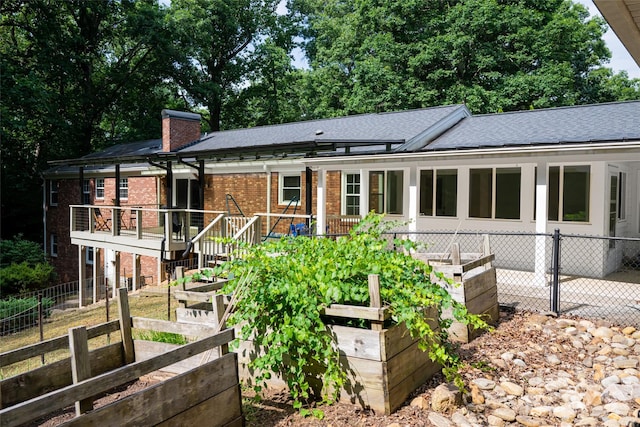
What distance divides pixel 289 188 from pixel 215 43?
20.8 m

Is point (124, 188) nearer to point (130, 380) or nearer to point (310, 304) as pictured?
point (310, 304)

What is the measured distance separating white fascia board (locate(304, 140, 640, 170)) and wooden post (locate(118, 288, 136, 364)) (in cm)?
773

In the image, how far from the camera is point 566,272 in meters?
10.9

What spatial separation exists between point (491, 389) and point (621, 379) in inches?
59.7

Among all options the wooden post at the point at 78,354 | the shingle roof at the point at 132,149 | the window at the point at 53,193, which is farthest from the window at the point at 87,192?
the wooden post at the point at 78,354

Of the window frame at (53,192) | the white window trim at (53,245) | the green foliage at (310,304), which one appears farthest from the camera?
the window frame at (53,192)

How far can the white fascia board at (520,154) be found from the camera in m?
8.57

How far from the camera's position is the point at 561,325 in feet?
23.0

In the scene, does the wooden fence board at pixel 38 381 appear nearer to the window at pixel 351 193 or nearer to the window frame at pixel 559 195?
the window frame at pixel 559 195

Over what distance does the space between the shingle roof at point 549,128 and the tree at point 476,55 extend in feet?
31.7

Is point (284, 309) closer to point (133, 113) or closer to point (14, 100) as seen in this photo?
point (14, 100)

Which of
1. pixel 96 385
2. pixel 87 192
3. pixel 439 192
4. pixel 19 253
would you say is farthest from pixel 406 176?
pixel 19 253

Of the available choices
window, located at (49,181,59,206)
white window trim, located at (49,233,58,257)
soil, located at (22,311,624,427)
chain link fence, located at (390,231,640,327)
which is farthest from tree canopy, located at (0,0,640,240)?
soil, located at (22,311,624,427)

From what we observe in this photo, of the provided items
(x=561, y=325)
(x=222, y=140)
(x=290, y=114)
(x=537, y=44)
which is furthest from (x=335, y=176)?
(x=290, y=114)
